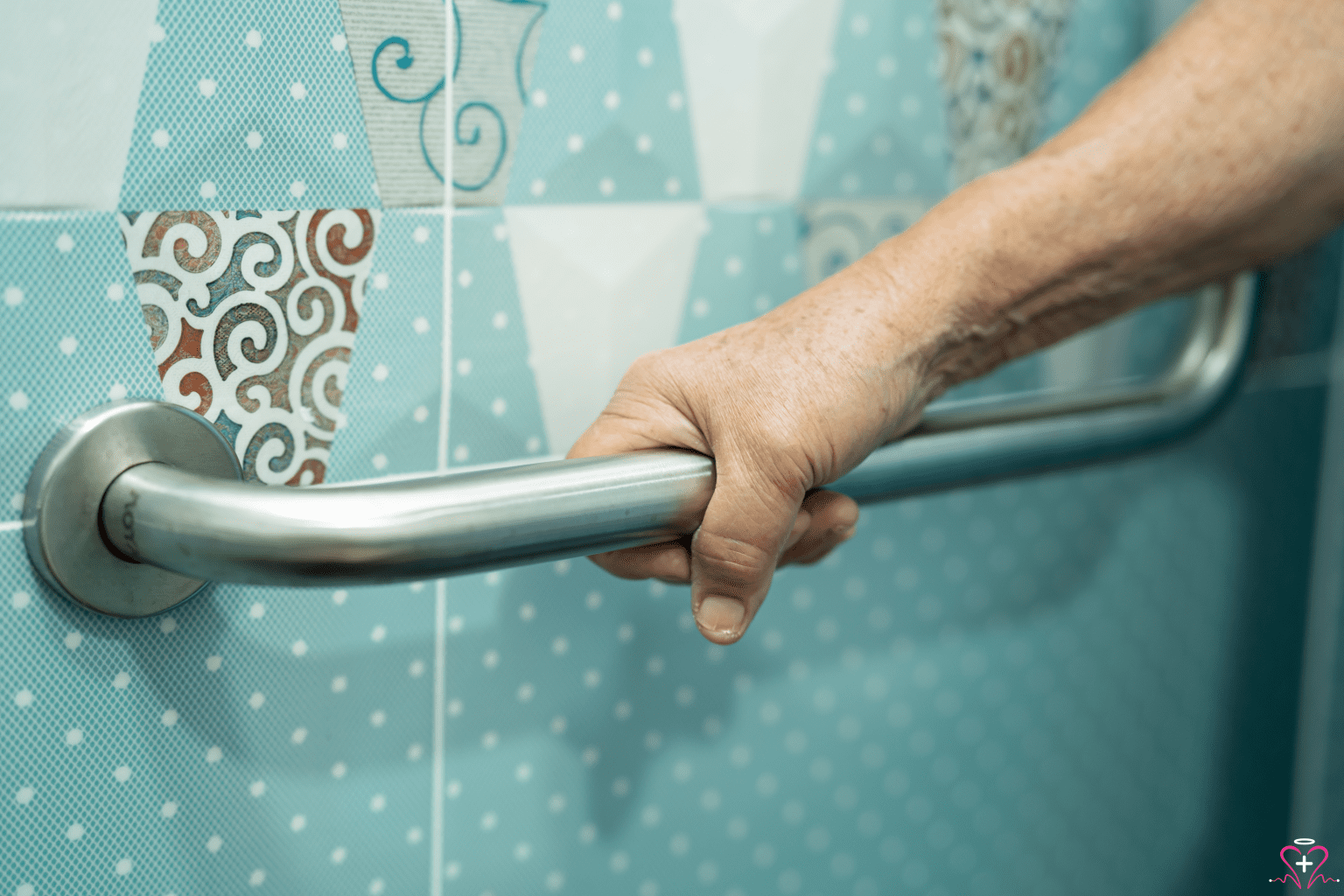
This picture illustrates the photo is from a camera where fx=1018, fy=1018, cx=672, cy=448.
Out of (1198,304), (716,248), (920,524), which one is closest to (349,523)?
(716,248)

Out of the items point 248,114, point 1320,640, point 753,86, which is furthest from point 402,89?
point 1320,640

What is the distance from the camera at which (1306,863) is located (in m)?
0.73

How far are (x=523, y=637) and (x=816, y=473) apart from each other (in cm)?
16

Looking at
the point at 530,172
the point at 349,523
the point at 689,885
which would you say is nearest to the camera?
the point at 349,523

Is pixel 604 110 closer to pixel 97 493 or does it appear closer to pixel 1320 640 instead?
pixel 97 493

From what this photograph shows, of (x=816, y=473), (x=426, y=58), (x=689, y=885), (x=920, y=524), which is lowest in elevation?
(x=689, y=885)

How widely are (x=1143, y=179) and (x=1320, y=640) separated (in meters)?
0.49

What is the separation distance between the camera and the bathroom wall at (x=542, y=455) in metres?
0.31

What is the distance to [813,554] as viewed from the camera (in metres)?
0.40

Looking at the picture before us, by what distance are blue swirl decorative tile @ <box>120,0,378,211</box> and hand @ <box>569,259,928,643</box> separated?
12 centimetres

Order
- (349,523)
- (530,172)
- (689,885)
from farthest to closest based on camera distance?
(689,885) → (530,172) → (349,523)

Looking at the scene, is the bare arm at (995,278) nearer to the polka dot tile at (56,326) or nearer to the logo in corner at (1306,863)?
the polka dot tile at (56,326)

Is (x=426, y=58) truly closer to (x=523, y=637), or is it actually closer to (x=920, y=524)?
(x=523, y=637)

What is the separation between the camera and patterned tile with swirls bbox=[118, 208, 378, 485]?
0.31m
